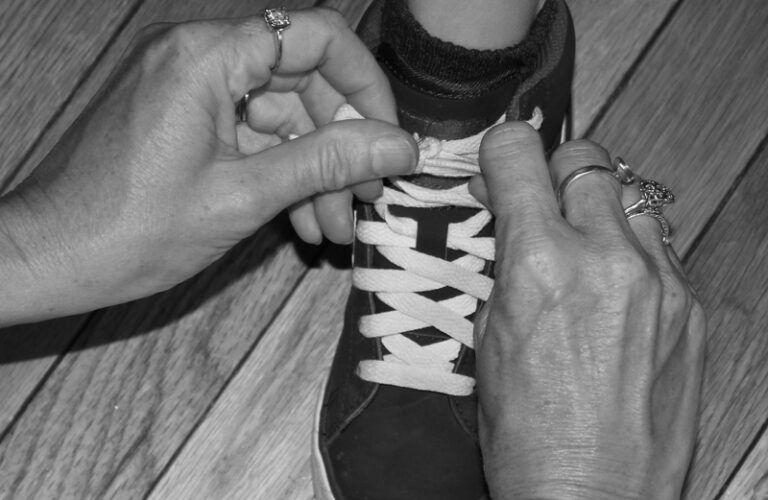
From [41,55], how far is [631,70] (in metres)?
0.74

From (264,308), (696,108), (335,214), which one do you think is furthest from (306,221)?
(696,108)

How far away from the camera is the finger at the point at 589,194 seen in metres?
0.75

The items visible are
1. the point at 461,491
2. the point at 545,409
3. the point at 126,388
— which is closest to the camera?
the point at 545,409

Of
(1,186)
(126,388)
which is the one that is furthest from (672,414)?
(1,186)

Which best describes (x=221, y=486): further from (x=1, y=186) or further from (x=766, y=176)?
(x=766, y=176)

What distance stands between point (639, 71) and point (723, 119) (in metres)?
0.12

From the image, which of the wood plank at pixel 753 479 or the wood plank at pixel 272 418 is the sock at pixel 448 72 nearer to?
the wood plank at pixel 272 418

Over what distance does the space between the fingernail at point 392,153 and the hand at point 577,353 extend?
90 mm

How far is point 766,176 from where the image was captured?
1.12 m

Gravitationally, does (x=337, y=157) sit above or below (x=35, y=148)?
above

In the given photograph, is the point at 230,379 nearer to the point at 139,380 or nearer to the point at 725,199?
the point at 139,380

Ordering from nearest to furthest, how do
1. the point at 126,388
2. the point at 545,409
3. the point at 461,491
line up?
the point at 545,409
the point at 461,491
the point at 126,388

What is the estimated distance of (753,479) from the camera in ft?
3.43

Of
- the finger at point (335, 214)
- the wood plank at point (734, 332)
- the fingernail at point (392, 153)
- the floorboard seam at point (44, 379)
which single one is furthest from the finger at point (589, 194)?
the floorboard seam at point (44, 379)
